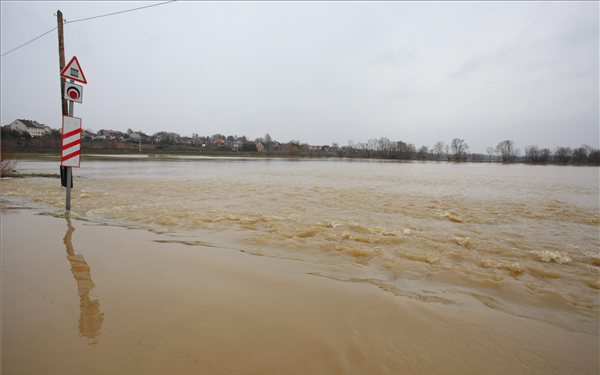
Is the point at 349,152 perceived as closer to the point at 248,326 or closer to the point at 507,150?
the point at 507,150

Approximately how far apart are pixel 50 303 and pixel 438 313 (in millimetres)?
3120

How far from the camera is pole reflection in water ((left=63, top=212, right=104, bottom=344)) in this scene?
1840mm

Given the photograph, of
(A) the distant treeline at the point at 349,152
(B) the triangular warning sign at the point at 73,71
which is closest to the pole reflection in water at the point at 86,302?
(B) the triangular warning sign at the point at 73,71

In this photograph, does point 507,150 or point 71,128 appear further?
point 507,150

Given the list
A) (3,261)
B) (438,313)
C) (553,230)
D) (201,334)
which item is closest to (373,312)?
(438,313)

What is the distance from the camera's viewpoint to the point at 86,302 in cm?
220

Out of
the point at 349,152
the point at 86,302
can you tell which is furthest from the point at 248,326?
the point at 349,152

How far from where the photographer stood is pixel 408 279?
2971mm

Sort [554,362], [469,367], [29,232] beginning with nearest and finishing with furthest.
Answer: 1. [469,367]
2. [554,362]
3. [29,232]

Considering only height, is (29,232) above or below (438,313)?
above

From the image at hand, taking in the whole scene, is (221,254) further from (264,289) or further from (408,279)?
(408,279)

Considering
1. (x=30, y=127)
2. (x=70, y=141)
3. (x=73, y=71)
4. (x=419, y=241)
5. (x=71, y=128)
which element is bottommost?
(x=419, y=241)

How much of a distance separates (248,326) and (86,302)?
1364 millimetres

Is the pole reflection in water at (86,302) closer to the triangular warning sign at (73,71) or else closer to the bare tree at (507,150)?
the triangular warning sign at (73,71)
